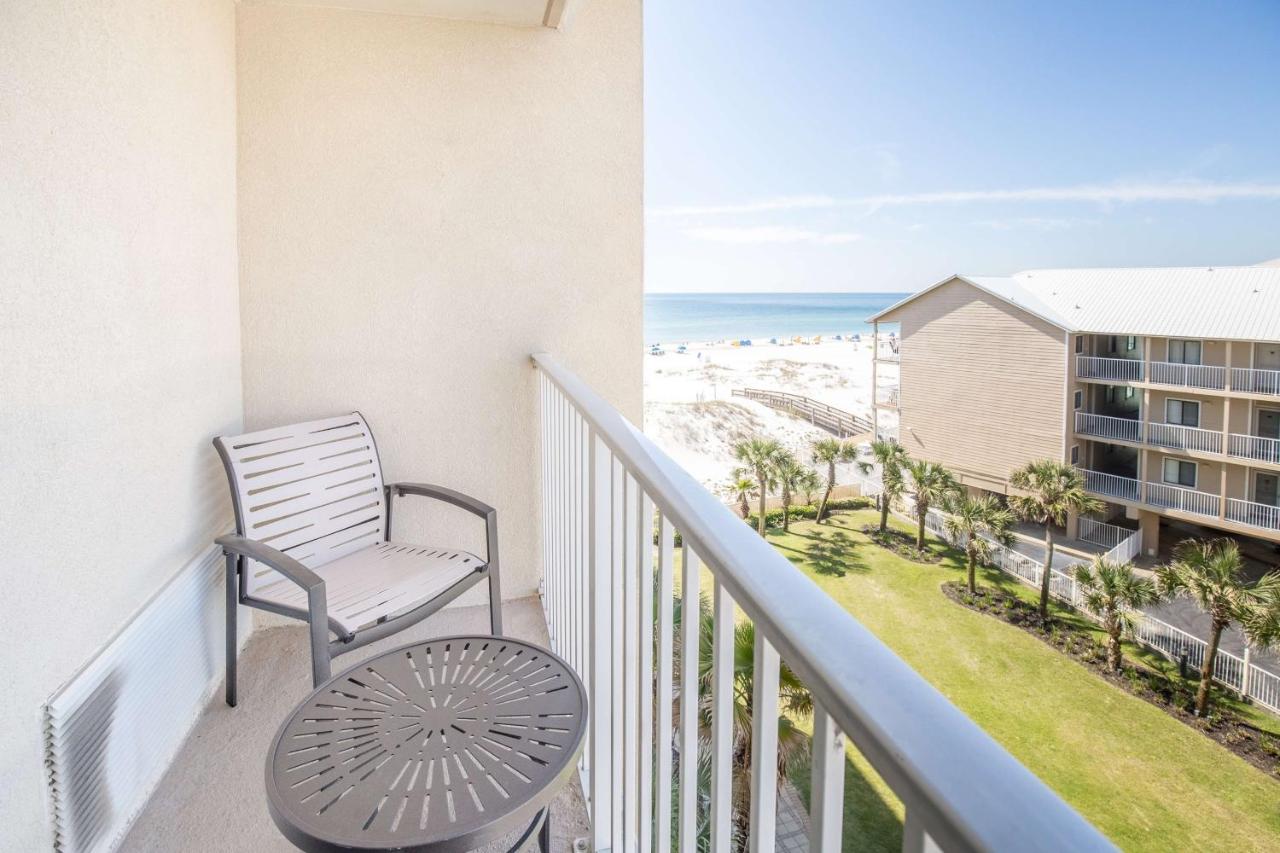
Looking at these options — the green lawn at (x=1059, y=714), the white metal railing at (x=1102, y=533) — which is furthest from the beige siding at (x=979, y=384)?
the green lawn at (x=1059, y=714)

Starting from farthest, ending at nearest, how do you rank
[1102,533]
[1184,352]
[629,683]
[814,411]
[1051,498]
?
[814,411], [1102,533], [1051,498], [1184,352], [629,683]

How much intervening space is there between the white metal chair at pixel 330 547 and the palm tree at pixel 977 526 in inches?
161

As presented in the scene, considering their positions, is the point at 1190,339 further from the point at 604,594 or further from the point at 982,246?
the point at 982,246

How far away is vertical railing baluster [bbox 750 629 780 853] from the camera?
1.91 ft

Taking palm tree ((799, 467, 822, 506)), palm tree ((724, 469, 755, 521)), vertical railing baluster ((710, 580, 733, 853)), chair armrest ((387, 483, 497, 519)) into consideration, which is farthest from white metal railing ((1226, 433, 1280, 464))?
vertical railing baluster ((710, 580, 733, 853))

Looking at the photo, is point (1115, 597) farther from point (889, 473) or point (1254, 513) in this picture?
point (1254, 513)

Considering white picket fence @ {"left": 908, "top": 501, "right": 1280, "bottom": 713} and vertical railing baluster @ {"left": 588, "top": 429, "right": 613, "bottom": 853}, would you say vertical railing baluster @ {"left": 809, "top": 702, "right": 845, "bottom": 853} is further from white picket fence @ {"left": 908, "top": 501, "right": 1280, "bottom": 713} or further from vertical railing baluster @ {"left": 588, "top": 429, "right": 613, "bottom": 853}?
white picket fence @ {"left": 908, "top": 501, "right": 1280, "bottom": 713}

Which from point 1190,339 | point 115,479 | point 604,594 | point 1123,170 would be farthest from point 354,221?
point 1123,170

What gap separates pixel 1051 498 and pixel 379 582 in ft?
18.8

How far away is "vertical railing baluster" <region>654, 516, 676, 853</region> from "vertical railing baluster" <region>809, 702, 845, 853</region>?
0.42 m

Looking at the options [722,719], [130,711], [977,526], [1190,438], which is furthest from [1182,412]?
[130,711]

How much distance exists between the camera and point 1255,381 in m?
4.87

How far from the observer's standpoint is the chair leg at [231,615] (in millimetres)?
2045

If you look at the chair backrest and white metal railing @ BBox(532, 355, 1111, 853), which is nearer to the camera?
white metal railing @ BBox(532, 355, 1111, 853)
